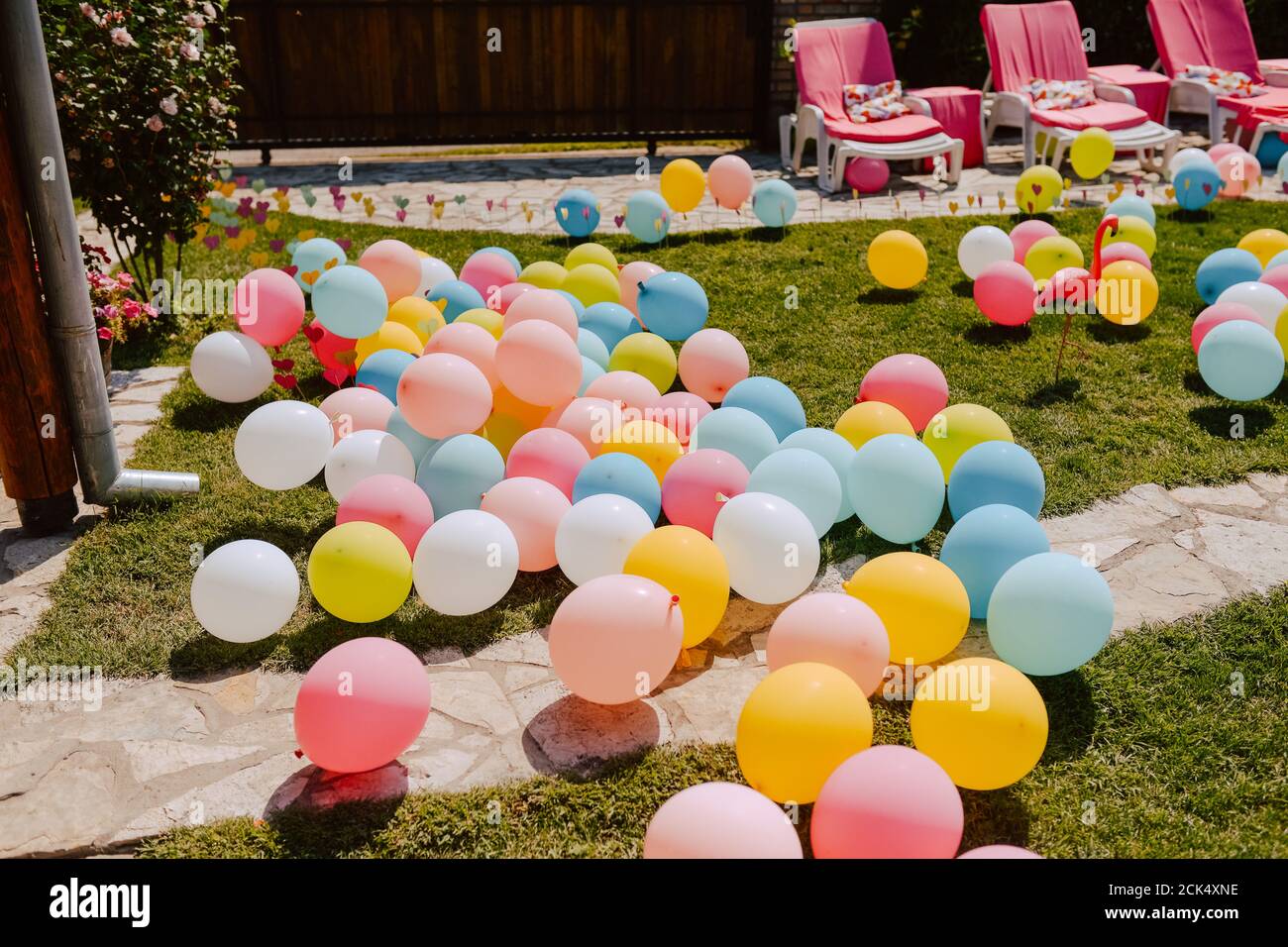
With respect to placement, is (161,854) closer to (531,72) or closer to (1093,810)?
(1093,810)

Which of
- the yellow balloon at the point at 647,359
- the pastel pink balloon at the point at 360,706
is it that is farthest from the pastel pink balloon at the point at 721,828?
the yellow balloon at the point at 647,359

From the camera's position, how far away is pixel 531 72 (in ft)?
38.4

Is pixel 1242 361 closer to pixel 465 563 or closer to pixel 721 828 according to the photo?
pixel 465 563

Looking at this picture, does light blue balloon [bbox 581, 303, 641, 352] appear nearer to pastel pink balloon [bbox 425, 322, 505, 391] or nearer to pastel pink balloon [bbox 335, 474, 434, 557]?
pastel pink balloon [bbox 425, 322, 505, 391]

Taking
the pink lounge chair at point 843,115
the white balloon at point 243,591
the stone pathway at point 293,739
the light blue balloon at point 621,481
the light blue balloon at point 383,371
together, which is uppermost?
the pink lounge chair at point 843,115

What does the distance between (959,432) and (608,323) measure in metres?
1.92

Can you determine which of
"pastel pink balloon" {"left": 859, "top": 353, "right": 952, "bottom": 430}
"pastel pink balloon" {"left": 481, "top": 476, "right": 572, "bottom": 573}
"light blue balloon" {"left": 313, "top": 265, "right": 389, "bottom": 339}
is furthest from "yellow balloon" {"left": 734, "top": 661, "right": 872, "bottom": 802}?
"light blue balloon" {"left": 313, "top": 265, "right": 389, "bottom": 339}

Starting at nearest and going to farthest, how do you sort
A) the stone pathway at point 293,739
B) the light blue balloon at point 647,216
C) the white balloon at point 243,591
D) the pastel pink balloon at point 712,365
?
the stone pathway at point 293,739 → the white balloon at point 243,591 → the pastel pink balloon at point 712,365 → the light blue balloon at point 647,216

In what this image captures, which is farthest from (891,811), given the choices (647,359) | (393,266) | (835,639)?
(393,266)

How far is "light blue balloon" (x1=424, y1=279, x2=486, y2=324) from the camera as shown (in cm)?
564

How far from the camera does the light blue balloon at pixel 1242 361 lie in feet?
16.6

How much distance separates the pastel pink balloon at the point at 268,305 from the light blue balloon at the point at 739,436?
2.32 metres

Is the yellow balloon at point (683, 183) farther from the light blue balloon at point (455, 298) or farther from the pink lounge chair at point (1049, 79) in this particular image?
the pink lounge chair at point (1049, 79)
